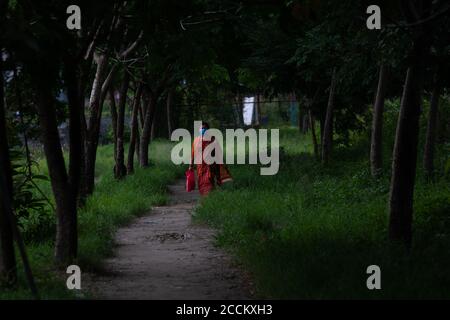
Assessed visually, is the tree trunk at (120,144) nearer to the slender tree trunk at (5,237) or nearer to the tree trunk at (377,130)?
the tree trunk at (377,130)

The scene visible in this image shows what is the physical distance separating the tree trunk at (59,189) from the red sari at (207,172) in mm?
9512

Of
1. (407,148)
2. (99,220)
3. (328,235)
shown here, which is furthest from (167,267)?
(99,220)

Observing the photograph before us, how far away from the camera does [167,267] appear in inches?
416

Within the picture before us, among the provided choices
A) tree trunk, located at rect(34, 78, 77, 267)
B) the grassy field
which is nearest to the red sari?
the grassy field

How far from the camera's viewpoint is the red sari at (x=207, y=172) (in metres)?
19.5

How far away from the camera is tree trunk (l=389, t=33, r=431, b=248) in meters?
9.97

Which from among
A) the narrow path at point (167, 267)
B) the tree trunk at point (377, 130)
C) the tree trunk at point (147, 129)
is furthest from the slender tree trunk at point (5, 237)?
the tree trunk at point (147, 129)

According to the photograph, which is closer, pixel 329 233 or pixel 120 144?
pixel 329 233

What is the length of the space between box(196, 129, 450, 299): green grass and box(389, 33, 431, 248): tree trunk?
1.13 feet

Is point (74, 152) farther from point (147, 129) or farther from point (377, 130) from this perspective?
point (147, 129)

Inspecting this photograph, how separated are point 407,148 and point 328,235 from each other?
1.85 m

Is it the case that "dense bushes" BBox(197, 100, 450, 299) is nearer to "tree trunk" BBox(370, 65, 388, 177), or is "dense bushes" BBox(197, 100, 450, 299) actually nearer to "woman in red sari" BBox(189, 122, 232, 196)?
"tree trunk" BBox(370, 65, 388, 177)

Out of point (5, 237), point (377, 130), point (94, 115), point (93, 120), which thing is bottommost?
point (5, 237)
